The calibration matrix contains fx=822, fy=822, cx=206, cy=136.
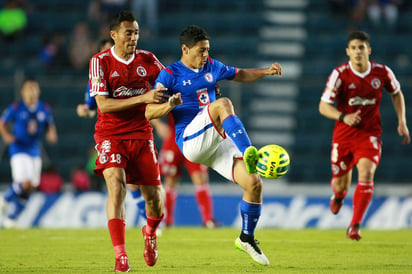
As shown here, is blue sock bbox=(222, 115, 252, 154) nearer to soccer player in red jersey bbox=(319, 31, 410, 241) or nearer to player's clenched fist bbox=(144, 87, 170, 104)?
player's clenched fist bbox=(144, 87, 170, 104)

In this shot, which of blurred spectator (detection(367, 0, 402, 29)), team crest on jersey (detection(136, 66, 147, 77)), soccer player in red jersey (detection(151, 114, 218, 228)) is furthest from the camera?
blurred spectator (detection(367, 0, 402, 29))

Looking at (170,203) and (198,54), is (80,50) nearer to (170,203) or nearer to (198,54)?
(170,203)

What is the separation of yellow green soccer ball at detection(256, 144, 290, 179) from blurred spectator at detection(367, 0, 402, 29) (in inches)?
499

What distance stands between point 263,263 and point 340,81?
3497mm

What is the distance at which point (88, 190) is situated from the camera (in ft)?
51.5

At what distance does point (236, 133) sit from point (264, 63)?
1120 centimetres

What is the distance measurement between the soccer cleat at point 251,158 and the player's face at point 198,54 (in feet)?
4.40

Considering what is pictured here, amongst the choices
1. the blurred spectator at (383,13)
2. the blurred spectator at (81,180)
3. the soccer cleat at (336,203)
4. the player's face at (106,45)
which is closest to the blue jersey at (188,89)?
the player's face at (106,45)

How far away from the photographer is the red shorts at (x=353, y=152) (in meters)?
10.1

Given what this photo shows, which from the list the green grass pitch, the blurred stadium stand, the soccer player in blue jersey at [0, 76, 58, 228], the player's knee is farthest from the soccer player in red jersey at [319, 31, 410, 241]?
the soccer player in blue jersey at [0, 76, 58, 228]

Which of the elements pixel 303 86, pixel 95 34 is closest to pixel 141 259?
pixel 303 86

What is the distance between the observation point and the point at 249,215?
752 cm

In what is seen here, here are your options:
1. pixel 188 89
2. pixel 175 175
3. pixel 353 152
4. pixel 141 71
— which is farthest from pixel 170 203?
pixel 141 71

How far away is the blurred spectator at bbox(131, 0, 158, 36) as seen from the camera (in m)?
18.7
